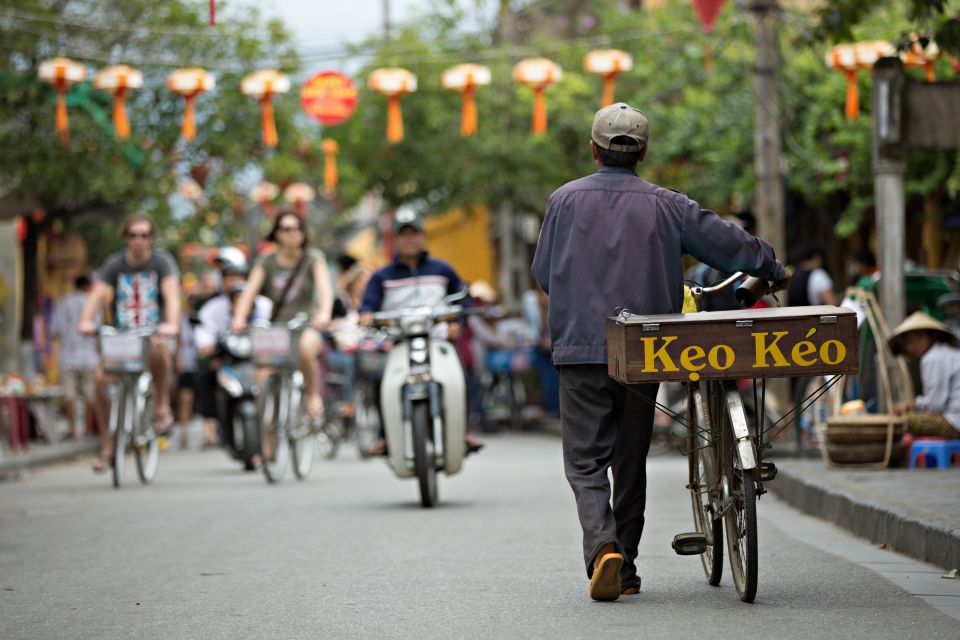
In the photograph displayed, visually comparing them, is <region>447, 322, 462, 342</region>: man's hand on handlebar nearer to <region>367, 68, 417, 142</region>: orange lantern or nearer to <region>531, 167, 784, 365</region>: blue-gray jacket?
<region>531, 167, 784, 365</region>: blue-gray jacket

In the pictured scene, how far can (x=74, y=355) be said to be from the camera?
75.4 feet

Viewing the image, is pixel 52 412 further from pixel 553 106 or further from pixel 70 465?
pixel 553 106

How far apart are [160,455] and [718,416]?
14053 mm

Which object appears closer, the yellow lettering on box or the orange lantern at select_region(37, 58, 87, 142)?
the yellow lettering on box

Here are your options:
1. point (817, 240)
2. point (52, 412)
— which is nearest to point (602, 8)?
point (817, 240)

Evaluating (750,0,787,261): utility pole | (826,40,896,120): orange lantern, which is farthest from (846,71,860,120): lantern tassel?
(750,0,787,261): utility pole

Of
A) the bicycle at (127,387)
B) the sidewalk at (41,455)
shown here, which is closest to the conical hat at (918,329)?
the bicycle at (127,387)

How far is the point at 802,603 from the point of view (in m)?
6.95

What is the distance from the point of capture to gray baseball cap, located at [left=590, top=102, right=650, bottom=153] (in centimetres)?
725

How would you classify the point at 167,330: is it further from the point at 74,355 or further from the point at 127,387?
the point at 74,355

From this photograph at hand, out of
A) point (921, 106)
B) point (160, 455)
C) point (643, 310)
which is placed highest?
point (921, 106)

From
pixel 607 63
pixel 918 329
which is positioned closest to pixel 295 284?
pixel 918 329

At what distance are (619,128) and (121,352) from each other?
7.25 meters

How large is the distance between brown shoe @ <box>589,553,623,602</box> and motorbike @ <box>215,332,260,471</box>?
8295 mm
